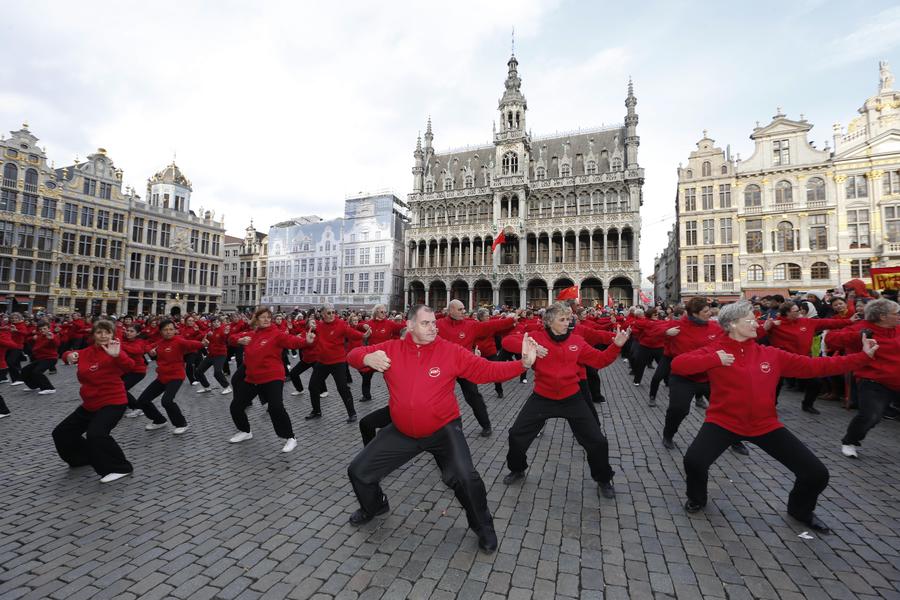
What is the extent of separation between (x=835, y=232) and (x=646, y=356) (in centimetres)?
3412

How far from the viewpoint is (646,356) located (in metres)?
9.88

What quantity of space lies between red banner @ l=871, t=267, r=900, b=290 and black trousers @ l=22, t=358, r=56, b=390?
25319 mm

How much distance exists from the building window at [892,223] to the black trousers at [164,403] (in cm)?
4511

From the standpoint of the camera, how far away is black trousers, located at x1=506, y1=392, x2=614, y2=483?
4.35 metres

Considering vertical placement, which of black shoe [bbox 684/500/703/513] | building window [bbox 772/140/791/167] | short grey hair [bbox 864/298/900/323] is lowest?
black shoe [bbox 684/500/703/513]

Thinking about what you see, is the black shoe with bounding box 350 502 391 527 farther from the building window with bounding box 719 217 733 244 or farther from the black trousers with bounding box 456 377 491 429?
the building window with bounding box 719 217 733 244

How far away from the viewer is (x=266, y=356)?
5996 mm

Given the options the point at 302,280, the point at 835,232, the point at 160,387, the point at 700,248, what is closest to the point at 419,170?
the point at 302,280

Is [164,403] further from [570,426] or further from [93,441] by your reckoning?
[570,426]

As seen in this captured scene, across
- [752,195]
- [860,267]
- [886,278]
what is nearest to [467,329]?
[886,278]

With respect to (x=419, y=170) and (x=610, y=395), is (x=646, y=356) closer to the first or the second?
(x=610, y=395)

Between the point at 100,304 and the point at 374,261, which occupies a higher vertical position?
the point at 374,261

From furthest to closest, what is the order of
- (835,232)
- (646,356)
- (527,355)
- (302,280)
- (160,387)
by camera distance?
1. (302,280)
2. (835,232)
3. (646,356)
4. (160,387)
5. (527,355)

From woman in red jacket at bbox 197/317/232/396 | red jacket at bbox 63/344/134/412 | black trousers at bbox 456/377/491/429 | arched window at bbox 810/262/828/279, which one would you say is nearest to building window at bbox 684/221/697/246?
arched window at bbox 810/262/828/279
